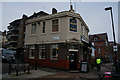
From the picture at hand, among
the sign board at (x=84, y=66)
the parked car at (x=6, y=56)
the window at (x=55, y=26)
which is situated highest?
the window at (x=55, y=26)

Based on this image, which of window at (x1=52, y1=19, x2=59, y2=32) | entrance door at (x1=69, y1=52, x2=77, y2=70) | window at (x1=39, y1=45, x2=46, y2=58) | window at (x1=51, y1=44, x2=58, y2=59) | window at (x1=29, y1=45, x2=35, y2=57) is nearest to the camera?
entrance door at (x1=69, y1=52, x2=77, y2=70)

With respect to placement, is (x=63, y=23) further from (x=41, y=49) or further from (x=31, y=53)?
(x=31, y=53)

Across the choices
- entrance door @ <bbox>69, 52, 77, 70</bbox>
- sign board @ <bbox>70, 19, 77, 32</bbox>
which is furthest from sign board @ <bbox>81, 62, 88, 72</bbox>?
sign board @ <bbox>70, 19, 77, 32</bbox>

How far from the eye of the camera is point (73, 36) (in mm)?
14148

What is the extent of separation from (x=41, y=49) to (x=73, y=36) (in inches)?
198

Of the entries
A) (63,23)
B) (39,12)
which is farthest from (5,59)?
(39,12)

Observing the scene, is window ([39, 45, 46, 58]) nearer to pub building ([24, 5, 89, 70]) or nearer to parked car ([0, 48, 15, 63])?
pub building ([24, 5, 89, 70])

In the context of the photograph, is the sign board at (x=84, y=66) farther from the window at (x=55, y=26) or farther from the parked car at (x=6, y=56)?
the parked car at (x=6, y=56)

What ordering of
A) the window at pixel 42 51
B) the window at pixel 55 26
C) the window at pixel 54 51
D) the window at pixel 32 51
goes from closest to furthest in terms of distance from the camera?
the window at pixel 54 51, the window at pixel 55 26, the window at pixel 42 51, the window at pixel 32 51

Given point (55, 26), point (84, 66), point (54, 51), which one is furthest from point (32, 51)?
point (84, 66)

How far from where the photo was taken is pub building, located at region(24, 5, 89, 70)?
1360 cm

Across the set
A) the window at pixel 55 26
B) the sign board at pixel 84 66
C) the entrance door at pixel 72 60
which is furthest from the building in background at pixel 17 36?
the sign board at pixel 84 66

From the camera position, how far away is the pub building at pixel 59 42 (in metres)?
13.6

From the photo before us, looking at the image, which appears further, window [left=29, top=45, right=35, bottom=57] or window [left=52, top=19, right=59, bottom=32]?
window [left=29, top=45, right=35, bottom=57]
